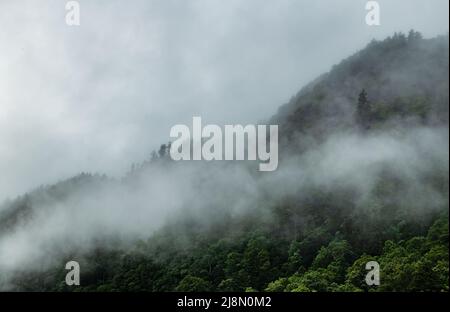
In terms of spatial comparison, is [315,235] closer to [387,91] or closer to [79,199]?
[387,91]

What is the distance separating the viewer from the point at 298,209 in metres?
74.0

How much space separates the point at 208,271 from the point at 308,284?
18951 mm

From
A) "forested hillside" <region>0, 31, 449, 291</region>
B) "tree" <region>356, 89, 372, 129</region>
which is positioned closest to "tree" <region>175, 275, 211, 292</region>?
"forested hillside" <region>0, 31, 449, 291</region>

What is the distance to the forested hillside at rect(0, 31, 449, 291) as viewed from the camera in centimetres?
5934

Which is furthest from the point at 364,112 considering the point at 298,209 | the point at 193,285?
the point at 193,285

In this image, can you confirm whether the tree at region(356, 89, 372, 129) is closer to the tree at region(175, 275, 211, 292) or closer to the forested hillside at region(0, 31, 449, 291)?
the forested hillside at region(0, 31, 449, 291)

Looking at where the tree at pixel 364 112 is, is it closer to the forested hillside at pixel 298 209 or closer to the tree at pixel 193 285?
the forested hillside at pixel 298 209

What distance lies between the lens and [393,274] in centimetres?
4547

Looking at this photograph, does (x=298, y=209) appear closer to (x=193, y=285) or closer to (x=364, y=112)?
(x=364, y=112)

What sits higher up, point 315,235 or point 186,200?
point 186,200

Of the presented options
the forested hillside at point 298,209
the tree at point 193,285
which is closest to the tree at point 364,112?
the forested hillside at point 298,209

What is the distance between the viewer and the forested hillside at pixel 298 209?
5934 centimetres
